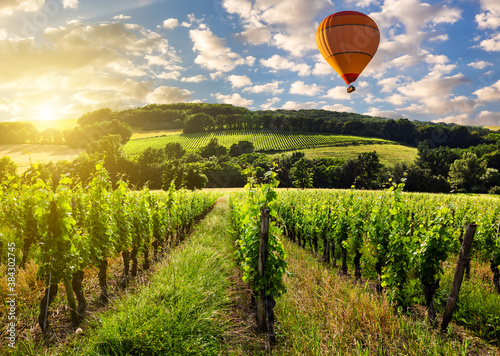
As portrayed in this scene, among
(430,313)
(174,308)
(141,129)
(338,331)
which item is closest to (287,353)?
(338,331)

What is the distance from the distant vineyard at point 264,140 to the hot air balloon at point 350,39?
2517 inches

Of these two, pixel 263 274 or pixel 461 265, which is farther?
pixel 263 274

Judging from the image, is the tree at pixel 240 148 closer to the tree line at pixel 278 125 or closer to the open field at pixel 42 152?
the tree line at pixel 278 125

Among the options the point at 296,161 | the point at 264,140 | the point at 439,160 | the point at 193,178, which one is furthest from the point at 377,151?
the point at 193,178

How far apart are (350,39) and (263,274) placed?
1668cm

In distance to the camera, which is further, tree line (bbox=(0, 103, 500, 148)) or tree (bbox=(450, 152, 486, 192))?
tree line (bbox=(0, 103, 500, 148))

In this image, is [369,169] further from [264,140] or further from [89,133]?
[89,133]

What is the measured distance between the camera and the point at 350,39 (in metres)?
16.0

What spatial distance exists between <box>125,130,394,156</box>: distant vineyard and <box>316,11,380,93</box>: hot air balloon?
63.9 metres

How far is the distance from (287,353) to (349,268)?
5.90 m

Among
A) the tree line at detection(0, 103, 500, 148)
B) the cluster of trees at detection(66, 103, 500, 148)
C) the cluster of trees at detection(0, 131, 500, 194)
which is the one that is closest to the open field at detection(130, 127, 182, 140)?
the tree line at detection(0, 103, 500, 148)

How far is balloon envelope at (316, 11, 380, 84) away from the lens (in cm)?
1594

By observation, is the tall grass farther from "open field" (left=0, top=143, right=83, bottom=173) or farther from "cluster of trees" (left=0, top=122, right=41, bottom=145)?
"cluster of trees" (left=0, top=122, right=41, bottom=145)

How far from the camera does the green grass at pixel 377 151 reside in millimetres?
69419
